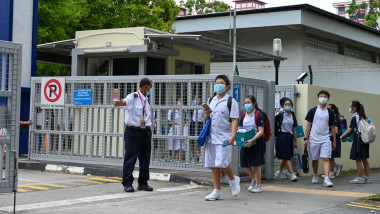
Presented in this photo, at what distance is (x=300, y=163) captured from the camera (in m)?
12.6

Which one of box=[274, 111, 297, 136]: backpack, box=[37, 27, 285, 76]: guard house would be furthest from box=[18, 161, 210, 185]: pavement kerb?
box=[37, 27, 285, 76]: guard house

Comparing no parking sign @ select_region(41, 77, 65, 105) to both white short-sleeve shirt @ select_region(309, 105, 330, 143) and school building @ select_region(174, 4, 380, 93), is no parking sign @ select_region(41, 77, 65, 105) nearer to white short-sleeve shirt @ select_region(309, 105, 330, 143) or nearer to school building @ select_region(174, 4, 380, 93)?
white short-sleeve shirt @ select_region(309, 105, 330, 143)

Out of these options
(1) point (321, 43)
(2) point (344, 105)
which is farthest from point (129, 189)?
(1) point (321, 43)

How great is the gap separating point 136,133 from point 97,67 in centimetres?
701

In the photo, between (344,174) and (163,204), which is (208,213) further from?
(344,174)

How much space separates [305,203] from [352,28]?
21674 millimetres

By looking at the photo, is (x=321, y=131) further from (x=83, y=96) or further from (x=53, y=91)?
(x=53, y=91)

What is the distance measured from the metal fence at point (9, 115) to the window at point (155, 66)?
8069 mm

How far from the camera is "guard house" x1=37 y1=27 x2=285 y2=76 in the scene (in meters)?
15.1

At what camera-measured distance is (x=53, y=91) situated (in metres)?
13.4

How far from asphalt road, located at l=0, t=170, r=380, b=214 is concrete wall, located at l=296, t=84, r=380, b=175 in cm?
194

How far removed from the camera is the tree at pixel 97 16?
2316 cm

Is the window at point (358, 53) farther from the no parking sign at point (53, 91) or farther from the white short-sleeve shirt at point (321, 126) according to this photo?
the no parking sign at point (53, 91)

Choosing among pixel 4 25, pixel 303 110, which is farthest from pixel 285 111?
pixel 4 25
